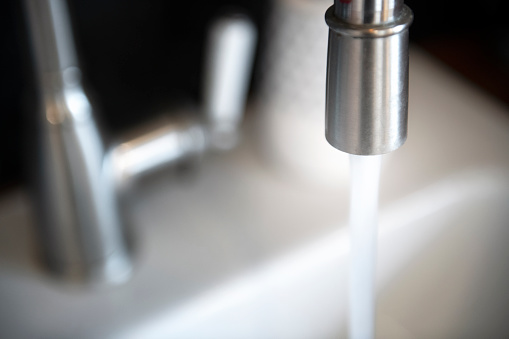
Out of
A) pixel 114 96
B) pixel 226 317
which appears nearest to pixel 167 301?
pixel 226 317

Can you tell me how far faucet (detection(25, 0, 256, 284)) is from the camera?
404mm

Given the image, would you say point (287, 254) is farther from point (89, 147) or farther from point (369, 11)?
point (369, 11)

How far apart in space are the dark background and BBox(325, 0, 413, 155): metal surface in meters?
0.31

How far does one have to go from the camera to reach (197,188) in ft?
1.83

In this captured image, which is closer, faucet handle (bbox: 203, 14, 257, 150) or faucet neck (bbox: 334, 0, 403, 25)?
faucet neck (bbox: 334, 0, 403, 25)

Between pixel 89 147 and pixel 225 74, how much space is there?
14 centimetres

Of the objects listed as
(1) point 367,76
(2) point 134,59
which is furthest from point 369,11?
(2) point 134,59

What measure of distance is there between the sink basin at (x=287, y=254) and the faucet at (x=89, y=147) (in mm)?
31

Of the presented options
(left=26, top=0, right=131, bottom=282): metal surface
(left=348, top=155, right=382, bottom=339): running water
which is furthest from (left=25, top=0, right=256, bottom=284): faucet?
(left=348, top=155, right=382, bottom=339): running water

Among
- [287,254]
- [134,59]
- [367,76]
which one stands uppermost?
[367,76]

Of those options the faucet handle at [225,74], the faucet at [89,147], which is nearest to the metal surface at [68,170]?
the faucet at [89,147]

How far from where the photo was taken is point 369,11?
214 millimetres

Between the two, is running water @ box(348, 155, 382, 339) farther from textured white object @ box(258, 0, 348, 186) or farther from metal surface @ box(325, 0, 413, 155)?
textured white object @ box(258, 0, 348, 186)

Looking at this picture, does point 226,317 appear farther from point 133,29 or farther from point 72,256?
point 133,29
